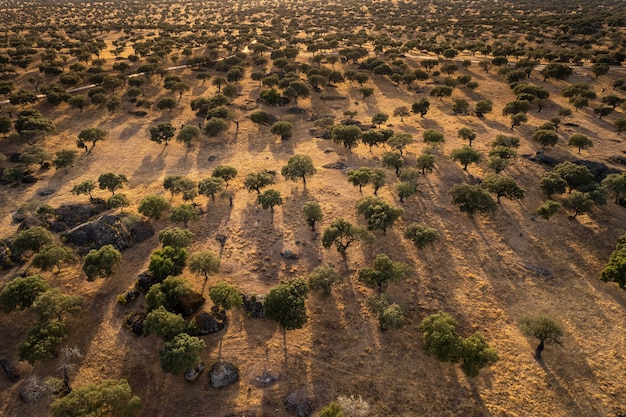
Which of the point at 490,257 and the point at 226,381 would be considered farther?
the point at 490,257

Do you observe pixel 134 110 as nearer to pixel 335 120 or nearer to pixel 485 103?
pixel 335 120

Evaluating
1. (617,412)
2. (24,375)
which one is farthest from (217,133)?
(617,412)

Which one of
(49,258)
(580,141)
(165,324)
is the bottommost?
(49,258)

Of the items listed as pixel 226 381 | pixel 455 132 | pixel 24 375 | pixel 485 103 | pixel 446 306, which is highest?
pixel 485 103

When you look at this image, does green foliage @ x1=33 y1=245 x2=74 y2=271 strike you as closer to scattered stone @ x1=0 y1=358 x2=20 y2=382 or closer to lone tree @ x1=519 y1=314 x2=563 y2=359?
scattered stone @ x1=0 y1=358 x2=20 y2=382

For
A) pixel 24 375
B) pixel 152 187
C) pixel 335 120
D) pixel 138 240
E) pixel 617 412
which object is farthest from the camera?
pixel 335 120

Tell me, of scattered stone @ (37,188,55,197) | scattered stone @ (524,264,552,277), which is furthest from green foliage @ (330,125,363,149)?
scattered stone @ (37,188,55,197)

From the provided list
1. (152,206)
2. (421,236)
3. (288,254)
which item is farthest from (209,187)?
(421,236)

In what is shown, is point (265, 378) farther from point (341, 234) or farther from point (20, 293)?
point (20, 293)
